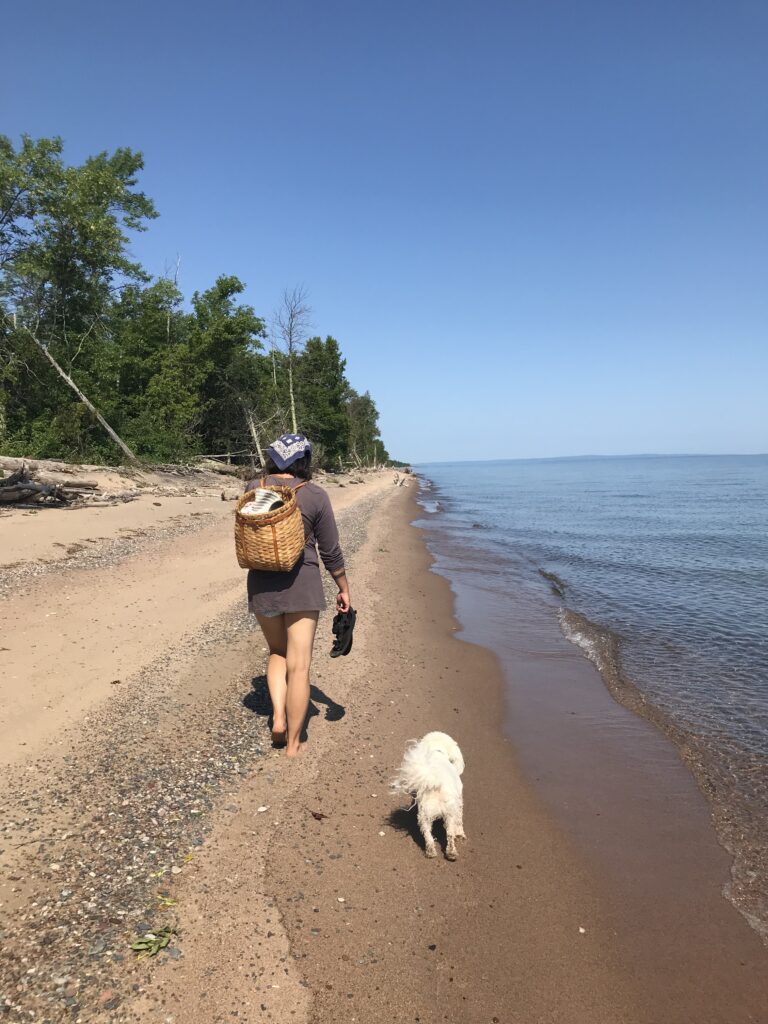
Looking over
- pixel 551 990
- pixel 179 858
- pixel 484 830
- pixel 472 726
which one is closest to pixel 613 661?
pixel 472 726

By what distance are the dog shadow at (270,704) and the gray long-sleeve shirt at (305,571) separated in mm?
1359

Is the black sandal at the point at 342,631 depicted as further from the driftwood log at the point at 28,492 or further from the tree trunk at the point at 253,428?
the tree trunk at the point at 253,428

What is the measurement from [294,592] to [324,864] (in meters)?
1.67

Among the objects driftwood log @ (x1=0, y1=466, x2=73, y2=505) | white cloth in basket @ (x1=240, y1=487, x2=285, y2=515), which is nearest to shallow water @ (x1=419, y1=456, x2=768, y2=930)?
white cloth in basket @ (x1=240, y1=487, x2=285, y2=515)

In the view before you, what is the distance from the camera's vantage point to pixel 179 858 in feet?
10.2

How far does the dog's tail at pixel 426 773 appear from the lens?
335 cm

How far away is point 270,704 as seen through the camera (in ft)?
17.1

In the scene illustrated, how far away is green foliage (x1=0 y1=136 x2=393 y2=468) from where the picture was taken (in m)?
22.0

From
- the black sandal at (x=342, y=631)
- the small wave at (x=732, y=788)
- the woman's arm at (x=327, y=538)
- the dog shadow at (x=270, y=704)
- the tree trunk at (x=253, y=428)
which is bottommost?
the small wave at (x=732, y=788)

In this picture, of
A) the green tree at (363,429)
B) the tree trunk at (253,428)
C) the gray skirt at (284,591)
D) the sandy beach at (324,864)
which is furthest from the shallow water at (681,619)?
the green tree at (363,429)

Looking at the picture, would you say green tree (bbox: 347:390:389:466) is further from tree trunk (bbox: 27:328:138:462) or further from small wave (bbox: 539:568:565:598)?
small wave (bbox: 539:568:565:598)

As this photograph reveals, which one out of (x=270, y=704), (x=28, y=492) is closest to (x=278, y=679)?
(x=270, y=704)

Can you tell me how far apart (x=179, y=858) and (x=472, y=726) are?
310cm

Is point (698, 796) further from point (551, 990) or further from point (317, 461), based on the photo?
point (317, 461)
